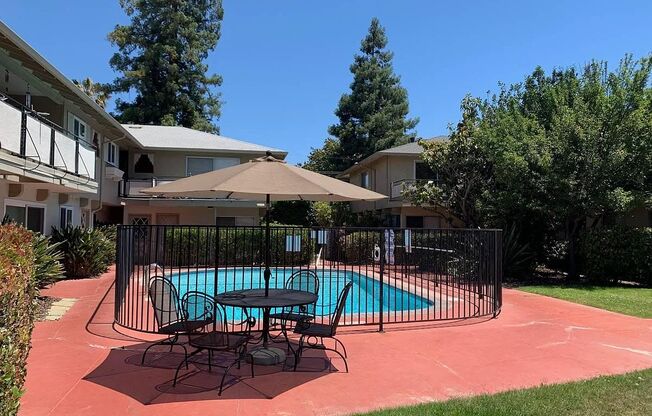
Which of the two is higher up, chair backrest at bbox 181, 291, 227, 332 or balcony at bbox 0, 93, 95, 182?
balcony at bbox 0, 93, 95, 182

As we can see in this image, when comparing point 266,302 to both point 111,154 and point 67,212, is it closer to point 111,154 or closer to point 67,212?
point 67,212

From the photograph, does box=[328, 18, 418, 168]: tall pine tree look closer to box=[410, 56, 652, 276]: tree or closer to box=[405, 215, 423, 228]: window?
box=[405, 215, 423, 228]: window

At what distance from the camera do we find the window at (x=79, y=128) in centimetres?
1712

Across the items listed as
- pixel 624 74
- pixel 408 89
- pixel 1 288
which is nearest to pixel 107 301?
pixel 1 288

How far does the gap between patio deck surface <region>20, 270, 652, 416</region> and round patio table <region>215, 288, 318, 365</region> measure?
1.17 ft

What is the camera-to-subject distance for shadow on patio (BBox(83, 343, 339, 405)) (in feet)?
17.4

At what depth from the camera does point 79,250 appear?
15781 mm

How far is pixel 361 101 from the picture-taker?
154 ft

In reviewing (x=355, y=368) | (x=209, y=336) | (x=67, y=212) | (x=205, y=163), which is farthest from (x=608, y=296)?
(x=205, y=163)

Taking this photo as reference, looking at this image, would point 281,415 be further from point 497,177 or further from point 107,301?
point 497,177

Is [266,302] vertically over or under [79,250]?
under

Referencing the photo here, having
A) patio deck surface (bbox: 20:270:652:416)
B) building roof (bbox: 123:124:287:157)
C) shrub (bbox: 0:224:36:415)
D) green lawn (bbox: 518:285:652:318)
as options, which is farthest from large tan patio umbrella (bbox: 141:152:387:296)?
building roof (bbox: 123:124:287:157)

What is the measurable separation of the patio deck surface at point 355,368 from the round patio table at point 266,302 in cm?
36

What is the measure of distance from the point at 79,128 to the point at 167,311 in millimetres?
13918
